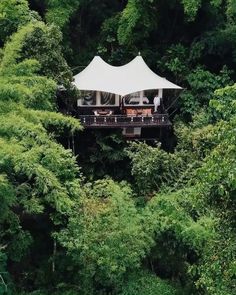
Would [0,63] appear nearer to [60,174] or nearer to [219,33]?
[60,174]

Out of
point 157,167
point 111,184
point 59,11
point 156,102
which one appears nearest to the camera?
point 111,184

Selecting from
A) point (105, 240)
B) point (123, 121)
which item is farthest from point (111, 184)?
point (123, 121)

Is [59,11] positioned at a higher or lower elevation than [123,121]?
higher

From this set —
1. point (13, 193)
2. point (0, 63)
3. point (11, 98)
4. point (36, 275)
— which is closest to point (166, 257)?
point (36, 275)

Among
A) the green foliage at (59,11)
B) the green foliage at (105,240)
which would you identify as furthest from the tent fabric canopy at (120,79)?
the green foliage at (105,240)

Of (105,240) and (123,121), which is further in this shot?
(123,121)

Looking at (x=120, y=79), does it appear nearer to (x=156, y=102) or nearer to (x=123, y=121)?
(x=156, y=102)

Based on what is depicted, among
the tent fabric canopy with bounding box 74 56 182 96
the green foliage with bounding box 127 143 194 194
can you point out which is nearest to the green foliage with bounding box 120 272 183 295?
the green foliage with bounding box 127 143 194 194
